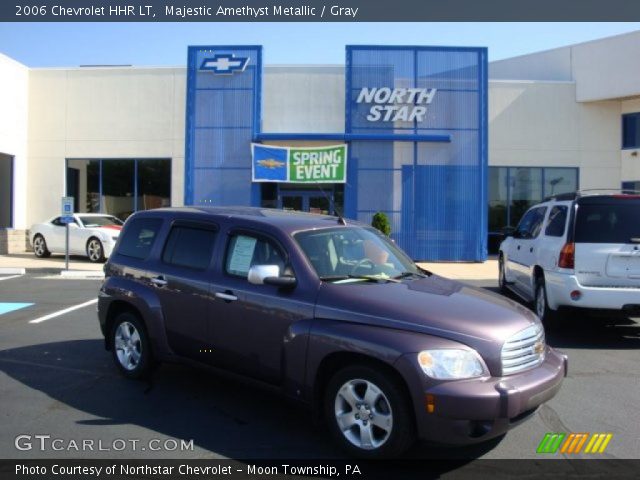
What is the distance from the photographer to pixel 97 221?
61.6 feet

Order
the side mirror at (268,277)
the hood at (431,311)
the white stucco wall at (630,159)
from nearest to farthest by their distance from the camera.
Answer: the hood at (431,311) → the side mirror at (268,277) → the white stucco wall at (630,159)

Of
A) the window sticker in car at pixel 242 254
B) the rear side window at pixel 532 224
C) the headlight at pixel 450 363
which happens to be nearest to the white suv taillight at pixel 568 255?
the rear side window at pixel 532 224

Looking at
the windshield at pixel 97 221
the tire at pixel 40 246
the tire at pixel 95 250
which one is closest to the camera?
the tire at pixel 95 250

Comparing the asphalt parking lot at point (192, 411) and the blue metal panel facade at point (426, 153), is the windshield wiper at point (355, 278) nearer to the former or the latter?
the asphalt parking lot at point (192, 411)

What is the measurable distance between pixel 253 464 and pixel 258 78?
58.4 ft

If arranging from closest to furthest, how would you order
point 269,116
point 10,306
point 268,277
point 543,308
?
point 268,277 → point 543,308 → point 10,306 → point 269,116

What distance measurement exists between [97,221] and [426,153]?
11000 millimetres

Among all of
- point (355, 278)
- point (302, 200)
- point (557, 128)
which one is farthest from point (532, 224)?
point (557, 128)

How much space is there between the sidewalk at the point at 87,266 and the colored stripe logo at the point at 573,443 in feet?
34.9

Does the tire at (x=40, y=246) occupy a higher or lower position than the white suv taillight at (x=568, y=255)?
lower

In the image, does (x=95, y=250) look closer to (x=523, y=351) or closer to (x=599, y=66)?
(x=523, y=351)

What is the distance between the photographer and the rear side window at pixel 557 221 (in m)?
7.96

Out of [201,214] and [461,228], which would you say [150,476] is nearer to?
[201,214]

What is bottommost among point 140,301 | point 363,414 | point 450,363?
point 363,414
